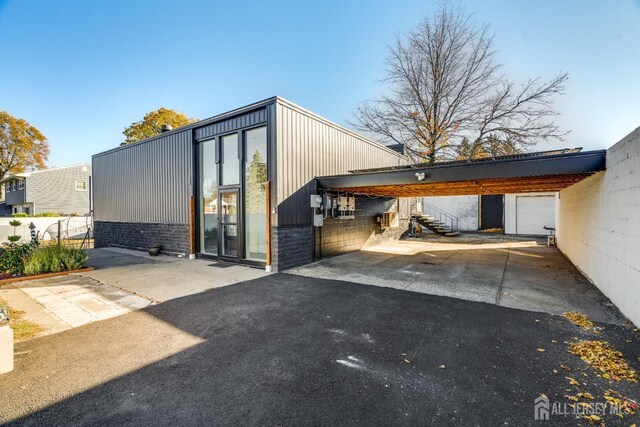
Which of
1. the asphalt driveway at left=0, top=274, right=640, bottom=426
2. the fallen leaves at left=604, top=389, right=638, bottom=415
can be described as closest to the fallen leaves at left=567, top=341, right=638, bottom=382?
the asphalt driveway at left=0, top=274, right=640, bottom=426

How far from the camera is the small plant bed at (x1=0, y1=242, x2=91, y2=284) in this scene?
20.2 feet

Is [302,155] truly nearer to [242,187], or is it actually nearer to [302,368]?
[242,187]

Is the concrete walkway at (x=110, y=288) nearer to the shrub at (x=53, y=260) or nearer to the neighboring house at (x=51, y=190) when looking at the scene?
the shrub at (x=53, y=260)

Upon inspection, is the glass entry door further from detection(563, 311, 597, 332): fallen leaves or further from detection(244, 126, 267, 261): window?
detection(563, 311, 597, 332): fallen leaves

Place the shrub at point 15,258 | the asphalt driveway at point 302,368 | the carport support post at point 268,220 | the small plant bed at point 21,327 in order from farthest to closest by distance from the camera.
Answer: the carport support post at point 268,220 < the shrub at point 15,258 < the small plant bed at point 21,327 < the asphalt driveway at point 302,368

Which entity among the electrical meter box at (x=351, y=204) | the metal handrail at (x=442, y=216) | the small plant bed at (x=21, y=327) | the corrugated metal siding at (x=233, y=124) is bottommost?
the small plant bed at (x=21, y=327)

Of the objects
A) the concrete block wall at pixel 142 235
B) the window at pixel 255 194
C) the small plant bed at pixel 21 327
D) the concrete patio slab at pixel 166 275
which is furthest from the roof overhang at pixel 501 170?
the small plant bed at pixel 21 327

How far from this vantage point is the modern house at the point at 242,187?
23.2 feet

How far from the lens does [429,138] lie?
15664mm

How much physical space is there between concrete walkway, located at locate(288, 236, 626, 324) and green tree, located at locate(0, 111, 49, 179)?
38622 mm

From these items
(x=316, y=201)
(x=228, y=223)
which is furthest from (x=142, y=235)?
(x=316, y=201)

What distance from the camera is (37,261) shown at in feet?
20.7

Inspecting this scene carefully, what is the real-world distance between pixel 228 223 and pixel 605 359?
7.89 meters

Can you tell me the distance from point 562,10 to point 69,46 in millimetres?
16596
